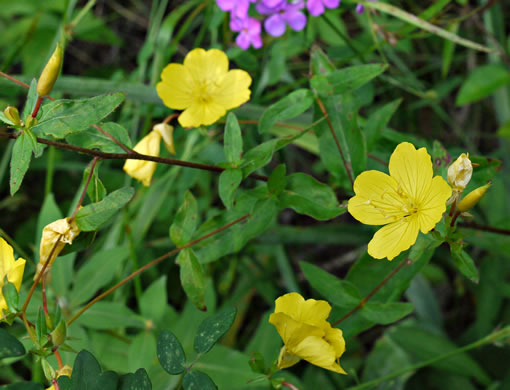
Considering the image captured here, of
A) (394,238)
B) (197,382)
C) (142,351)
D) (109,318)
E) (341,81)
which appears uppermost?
(341,81)

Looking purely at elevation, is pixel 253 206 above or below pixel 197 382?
above

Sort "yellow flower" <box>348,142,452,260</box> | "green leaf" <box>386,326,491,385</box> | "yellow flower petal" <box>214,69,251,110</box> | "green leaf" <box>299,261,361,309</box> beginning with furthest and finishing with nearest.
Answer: "green leaf" <box>386,326,491,385</box>, "yellow flower petal" <box>214,69,251,110</box>, "green leaf" <box>299,261,361,309</box>, "yellow flower" <box>348,142,452,260</box>

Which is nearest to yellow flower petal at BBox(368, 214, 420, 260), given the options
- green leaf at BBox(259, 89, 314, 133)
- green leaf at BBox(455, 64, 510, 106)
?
green leaf at BBox(259, 89, 314, 133)

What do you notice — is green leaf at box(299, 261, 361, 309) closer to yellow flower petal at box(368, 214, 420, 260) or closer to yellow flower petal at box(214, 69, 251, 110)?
yellow flower petal at box(368, 214, 420, 260)

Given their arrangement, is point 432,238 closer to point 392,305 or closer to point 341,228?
point 392,305

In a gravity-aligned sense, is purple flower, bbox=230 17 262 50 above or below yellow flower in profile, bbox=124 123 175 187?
above

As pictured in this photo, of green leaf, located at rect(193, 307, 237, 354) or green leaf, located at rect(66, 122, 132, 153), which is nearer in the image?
green leaf, located at rect(193, 307, 237, 354)

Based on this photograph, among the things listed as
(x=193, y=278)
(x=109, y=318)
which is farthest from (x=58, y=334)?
(x=109, y=318)

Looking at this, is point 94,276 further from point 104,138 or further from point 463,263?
point 463,263
